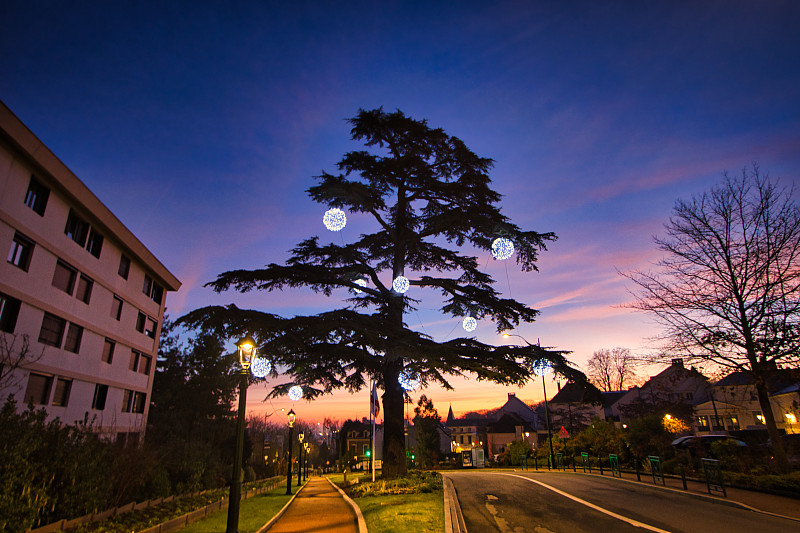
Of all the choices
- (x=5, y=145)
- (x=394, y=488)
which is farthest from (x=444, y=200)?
(x=5, y=145)

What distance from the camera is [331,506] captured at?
1381 centimetres

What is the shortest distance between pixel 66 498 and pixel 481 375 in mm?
12094

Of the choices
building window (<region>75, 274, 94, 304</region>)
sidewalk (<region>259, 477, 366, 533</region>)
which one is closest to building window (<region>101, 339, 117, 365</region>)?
building window (<region>75, 274, 94, 304</region>)

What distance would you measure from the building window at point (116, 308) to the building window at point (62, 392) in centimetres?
565

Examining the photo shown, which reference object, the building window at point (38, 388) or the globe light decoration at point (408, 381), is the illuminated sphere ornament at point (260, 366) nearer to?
the globe light decoration at point (408, 381)

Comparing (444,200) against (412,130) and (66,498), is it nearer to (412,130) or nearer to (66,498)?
(412,130)

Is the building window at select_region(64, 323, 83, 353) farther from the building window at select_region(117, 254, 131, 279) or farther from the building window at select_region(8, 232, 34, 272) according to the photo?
the building window at select_region(117, 254, 131, 279)

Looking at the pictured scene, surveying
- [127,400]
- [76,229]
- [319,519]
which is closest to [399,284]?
[319,519]

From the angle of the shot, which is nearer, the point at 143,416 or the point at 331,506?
the point at 331,506

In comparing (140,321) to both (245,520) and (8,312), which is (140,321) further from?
(245,520)

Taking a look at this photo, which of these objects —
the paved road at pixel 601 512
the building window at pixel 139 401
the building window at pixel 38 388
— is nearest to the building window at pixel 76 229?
the building window at pixel 38 388

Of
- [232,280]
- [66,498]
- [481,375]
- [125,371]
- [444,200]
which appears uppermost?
[444,200]

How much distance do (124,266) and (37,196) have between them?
969 centimetres

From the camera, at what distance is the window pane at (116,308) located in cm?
2668
